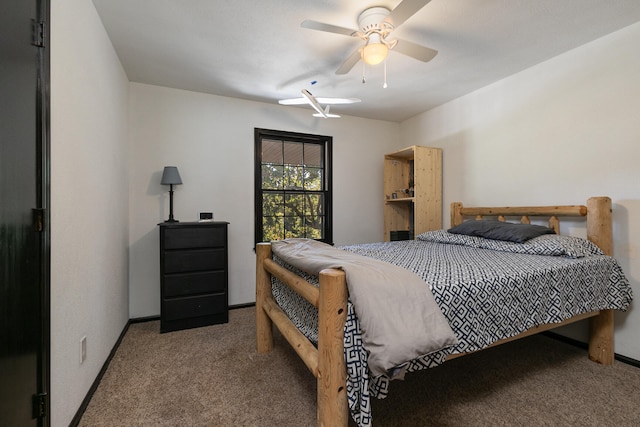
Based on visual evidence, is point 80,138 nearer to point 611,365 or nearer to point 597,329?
point 597,329

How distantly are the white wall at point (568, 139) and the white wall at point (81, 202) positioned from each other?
3500 millimetres

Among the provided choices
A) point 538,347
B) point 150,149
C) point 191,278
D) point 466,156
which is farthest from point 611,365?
point 150,149

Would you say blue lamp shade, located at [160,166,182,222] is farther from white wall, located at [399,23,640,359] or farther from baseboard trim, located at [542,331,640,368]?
baseboard trim, located at [542,331,640,368]

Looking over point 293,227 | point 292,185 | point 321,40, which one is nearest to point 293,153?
point 292,185

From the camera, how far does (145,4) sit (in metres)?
1.82

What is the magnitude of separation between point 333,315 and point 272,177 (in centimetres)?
274

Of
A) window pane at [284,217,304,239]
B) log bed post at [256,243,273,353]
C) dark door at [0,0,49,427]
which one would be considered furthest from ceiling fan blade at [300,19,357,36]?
window pane at [284,217,304,239]

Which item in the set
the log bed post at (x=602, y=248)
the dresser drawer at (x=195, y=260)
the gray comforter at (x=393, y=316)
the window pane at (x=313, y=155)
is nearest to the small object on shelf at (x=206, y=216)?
the dresser drawer at (x=195, y=260)

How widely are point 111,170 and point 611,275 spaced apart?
3.78 m

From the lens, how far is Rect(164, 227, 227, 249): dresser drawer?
2.63m

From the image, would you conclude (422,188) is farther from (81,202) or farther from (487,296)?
(81,202)

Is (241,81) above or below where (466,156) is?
above

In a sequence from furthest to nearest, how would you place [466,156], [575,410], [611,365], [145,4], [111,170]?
[466,156]
[111,170]
[611,365]
[145,4]
[575,410]

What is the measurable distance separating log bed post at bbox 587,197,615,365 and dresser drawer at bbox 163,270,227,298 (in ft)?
10.3
